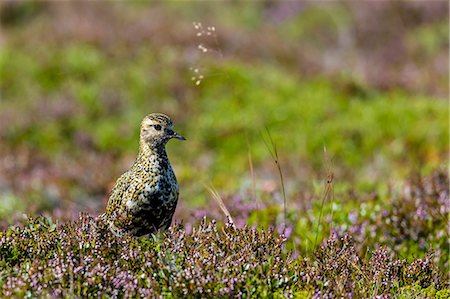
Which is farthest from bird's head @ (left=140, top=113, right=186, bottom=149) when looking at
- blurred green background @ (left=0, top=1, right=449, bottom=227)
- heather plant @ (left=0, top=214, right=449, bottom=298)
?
blurred green background @ (left=0, top=1, right=449, bottom=227)

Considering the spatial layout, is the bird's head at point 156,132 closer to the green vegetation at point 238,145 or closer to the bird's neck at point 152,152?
the bird's neck at point 152,152

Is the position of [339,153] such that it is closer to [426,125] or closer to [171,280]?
[426,125]

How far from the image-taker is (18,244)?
462 cm

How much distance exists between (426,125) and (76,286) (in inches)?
420

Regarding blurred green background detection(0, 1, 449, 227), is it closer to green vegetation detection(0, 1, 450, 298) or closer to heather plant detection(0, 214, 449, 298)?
green vegetation detection(0, 1, 450, 298)

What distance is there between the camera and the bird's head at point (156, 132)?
5637mm

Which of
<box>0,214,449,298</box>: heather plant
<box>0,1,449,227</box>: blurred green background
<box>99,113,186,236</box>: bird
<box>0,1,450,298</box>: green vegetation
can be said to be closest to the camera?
<box>0,214,449,298</box>: heather plant

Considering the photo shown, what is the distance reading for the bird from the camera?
5262mm

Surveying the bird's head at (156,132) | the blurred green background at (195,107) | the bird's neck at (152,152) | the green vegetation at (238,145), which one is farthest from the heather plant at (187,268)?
the blurred green background at (195,107)

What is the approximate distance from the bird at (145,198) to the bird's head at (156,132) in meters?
0.03

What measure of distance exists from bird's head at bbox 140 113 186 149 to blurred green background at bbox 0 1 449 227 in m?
1.78

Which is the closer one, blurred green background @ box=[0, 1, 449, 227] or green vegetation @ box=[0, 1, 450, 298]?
green vegetation @ box=[0, 1, 450, 298]

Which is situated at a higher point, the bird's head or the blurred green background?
the blurred green background

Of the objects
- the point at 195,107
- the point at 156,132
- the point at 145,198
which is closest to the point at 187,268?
the point at 145,198
